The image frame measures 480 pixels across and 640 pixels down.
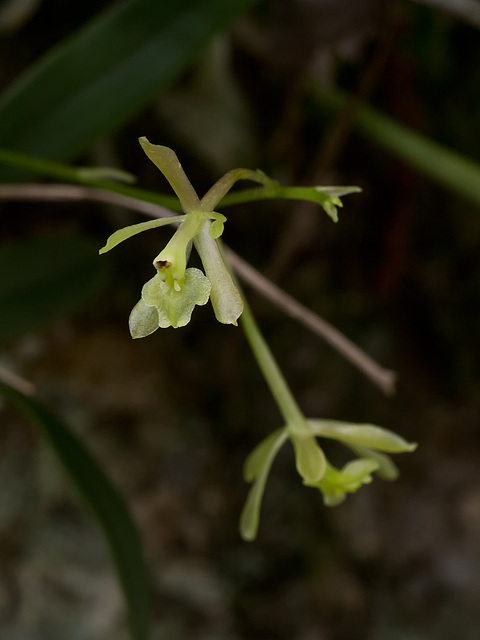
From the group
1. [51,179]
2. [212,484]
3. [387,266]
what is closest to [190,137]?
[51,179]

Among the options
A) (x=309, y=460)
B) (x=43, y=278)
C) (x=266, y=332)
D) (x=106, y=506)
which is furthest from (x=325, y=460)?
(x=266, y=332)

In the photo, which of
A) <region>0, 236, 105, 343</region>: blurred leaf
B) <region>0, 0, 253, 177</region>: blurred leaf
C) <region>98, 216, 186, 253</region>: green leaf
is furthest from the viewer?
<region>0, 236, 105, 343</region>: blurred leaf

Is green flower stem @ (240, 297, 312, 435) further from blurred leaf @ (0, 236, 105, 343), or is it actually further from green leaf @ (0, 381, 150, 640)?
blurred leaf @ (0, 236, 105, 343)

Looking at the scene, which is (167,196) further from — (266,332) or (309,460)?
(266,332)

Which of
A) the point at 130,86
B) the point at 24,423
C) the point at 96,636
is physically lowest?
the point at 96,636

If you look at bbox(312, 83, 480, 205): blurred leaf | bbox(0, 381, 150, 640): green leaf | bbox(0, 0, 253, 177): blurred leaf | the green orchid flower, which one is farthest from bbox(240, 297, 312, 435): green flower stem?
bbox(312, 83, 480, 205): blurred leaf

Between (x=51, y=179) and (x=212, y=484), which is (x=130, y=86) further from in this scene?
(x=212, y=484)
